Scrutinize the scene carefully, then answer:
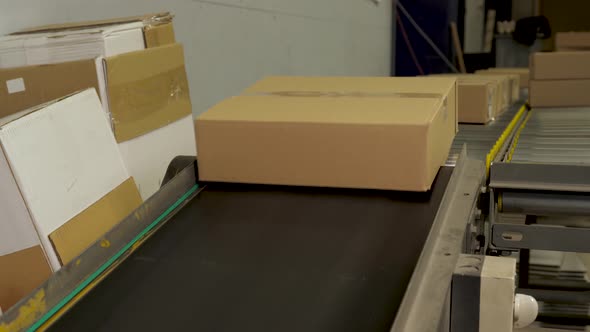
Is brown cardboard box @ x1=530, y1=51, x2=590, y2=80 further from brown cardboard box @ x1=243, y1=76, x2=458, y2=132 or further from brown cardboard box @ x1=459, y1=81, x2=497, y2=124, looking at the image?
brown cardboard box @ x1=243, y1=76, x2=458, y2=132

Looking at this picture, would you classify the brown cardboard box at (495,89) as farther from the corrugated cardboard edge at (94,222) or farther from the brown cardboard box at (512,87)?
the corrugated cardboard edge at (94,222)

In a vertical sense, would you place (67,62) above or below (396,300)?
above

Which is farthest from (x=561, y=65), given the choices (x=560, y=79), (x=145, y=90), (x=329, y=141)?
(x=145, y=90)

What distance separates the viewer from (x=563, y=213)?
1.43 m

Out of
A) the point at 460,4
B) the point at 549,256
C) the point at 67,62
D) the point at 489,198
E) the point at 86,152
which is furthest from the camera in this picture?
the point at 460,4

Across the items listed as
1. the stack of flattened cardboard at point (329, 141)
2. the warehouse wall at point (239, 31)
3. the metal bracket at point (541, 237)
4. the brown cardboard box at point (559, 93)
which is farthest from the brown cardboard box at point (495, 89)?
the stack of flattened cardboard at point (329, 141)

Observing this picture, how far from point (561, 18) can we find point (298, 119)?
260 inches

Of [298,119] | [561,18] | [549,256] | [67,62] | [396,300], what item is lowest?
[549,256]

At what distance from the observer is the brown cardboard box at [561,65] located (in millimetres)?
2732

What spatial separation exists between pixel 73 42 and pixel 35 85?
0.11m

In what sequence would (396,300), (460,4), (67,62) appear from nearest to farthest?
1. (396,300)
2. (67,62)
3. (460,4)

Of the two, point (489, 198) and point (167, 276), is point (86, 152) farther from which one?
point (489, 198)

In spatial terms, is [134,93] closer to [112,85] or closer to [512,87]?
[112,85]

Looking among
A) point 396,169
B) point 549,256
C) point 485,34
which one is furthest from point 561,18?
point 396,169
